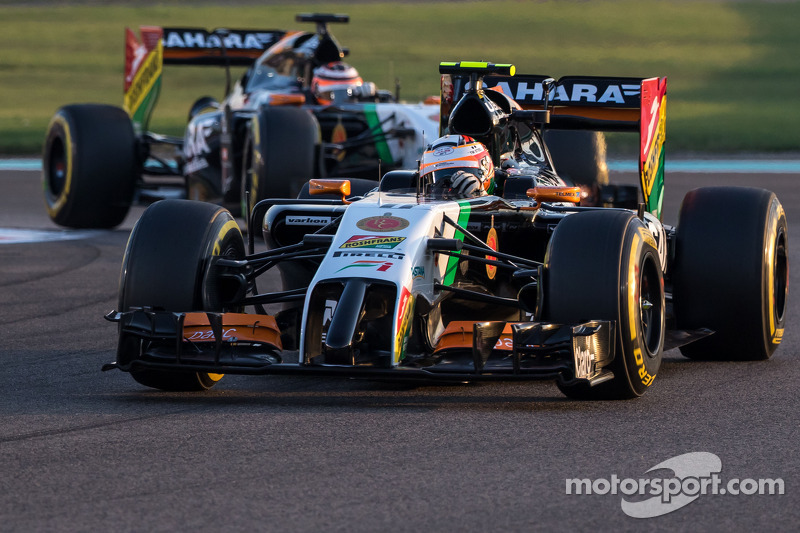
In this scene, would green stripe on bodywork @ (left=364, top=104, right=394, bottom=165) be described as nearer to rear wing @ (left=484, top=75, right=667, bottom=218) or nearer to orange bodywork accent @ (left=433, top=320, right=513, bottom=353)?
rear wing @ (left=484, top=75, right=667, bottom=218)

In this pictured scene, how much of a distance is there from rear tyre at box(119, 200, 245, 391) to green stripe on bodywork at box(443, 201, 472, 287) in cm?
122

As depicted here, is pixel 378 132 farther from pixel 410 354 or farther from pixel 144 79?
pixel 410 354

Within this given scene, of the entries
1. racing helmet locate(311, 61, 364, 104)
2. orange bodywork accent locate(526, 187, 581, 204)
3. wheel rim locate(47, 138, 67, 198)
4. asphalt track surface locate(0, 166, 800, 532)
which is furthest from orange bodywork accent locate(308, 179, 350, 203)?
wheel rim locate(47, 138, 67, 198)

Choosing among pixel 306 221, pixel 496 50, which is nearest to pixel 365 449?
pixel 306 221

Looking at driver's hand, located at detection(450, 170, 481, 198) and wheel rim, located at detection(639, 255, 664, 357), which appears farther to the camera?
driver's hand, located at detection(450, 170, 481, 198)

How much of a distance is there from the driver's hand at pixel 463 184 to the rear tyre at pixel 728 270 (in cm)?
127

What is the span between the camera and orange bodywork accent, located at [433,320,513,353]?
7191 mm

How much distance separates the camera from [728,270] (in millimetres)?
8617

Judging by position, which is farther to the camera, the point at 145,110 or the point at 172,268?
the point at 145,110

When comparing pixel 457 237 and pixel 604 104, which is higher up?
pixel 604 104

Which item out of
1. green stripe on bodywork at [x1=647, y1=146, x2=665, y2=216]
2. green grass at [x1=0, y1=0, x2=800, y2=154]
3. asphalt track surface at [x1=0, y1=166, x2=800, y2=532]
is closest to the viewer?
asphalt track surface at [x1=0, y1=166, x2=800, y2=532]

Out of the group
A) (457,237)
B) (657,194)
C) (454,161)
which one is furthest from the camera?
(657,194)

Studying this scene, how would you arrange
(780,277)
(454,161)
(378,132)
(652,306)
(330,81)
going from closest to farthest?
(652,306) → (454,161) → (780,277) → (378,132) → (330,81)

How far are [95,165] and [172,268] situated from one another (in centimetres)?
911
